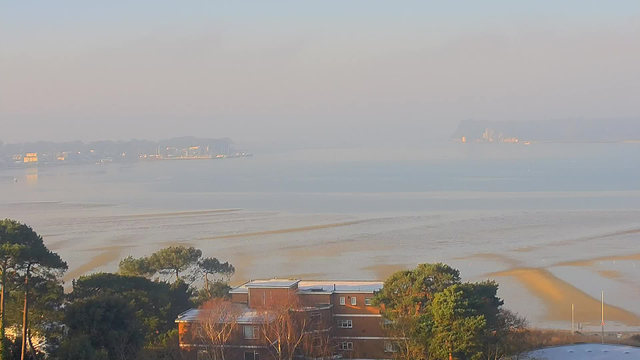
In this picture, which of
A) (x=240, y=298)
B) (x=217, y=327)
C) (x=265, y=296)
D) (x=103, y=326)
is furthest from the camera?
(x=240, y=298)

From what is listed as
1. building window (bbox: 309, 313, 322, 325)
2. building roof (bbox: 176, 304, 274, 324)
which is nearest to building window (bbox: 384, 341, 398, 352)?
building window (bbox: 309, 313, 322, 325)

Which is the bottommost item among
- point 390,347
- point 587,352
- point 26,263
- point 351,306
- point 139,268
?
point 587,352

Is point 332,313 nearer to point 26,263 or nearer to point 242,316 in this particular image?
point 242,316

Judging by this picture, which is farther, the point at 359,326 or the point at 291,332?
the point at 359,326

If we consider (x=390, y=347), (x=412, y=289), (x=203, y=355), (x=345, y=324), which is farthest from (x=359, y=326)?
(x=203, y=355)

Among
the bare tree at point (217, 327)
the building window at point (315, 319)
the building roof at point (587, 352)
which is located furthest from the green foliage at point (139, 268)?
the building roof at point (587, 352)

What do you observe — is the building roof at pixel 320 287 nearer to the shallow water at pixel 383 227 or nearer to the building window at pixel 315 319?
the building window at pixel 315 319
